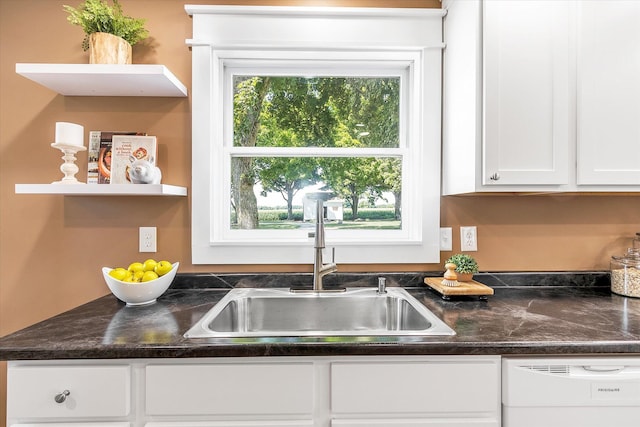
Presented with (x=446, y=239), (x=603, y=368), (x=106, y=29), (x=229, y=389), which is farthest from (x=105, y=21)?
(x=603, y=368)

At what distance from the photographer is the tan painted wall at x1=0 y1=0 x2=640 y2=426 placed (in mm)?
Result: 1627

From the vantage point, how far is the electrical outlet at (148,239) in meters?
1.65

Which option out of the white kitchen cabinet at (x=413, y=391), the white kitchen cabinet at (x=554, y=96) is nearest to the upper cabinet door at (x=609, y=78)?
the white kitchen cabinet at (x=554, y=96)

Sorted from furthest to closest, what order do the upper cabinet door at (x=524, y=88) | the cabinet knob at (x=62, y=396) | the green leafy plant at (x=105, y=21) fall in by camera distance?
the green leafy plant at (x=105, y=21), the upper cabinet door at (x=524, y=88), the cabinet knob at (x=62, y=396)

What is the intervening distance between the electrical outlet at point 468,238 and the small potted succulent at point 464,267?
0.54 ft

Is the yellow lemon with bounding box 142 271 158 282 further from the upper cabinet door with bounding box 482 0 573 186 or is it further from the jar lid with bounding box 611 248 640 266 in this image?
the jar lid with bounding box 611 248 640 266

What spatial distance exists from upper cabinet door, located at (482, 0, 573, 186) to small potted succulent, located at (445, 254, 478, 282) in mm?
387

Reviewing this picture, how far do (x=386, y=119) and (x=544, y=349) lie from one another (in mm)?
1257

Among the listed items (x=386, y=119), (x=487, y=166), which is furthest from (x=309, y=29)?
(x=487, y=166)

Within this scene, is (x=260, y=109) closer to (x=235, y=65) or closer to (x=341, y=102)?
(x=235, y=65)

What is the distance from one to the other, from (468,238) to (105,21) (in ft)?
6.39

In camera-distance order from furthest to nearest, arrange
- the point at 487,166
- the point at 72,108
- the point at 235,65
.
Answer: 1. the point at 235,65
2. the point at 72,108
3. the point at 487,166

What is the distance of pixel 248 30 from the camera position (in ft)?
5.40

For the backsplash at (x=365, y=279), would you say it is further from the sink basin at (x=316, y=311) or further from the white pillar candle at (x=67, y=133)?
the white pillar candle at (x=67, y=133)
